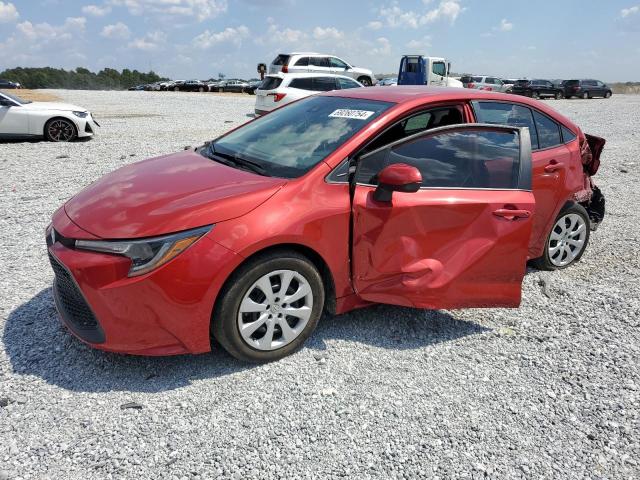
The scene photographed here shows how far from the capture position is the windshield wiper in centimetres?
337

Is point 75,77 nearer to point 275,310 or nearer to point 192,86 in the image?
point 192,86

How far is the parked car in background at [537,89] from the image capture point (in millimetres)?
35062

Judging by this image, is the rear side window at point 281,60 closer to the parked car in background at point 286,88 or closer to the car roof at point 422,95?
the parked car in background at point 286,88

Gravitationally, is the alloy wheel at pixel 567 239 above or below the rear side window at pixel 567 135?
below

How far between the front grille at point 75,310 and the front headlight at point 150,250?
366 mm

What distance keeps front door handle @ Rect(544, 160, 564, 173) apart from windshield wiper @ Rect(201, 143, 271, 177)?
96.4 inches

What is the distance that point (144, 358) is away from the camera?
3223 mm

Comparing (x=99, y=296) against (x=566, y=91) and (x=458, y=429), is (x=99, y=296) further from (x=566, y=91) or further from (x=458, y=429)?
(x=566, y=91)

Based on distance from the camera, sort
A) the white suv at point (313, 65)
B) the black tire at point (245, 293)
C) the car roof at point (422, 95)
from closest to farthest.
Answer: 1. the black tire at point (245, 293)
2. the car roof at point (422, 95)
3. the white suv at point (313, 65)

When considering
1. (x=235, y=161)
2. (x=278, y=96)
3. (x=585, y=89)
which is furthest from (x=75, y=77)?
(x=235, y=161)

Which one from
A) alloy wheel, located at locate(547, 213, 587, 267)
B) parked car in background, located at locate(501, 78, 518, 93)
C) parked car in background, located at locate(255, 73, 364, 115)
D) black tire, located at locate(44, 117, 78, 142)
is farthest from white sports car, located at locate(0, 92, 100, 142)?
parked car in background, located at locate(501, 78, 518, 93)

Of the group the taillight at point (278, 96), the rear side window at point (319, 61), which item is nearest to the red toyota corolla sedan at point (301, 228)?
the taillight at point (278, 96)

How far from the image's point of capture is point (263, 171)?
3326 millimetres

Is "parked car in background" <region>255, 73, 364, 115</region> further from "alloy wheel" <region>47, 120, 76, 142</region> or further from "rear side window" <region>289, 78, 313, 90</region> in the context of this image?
"alloy wheel" <region>47, 120, 76, 142</region>
